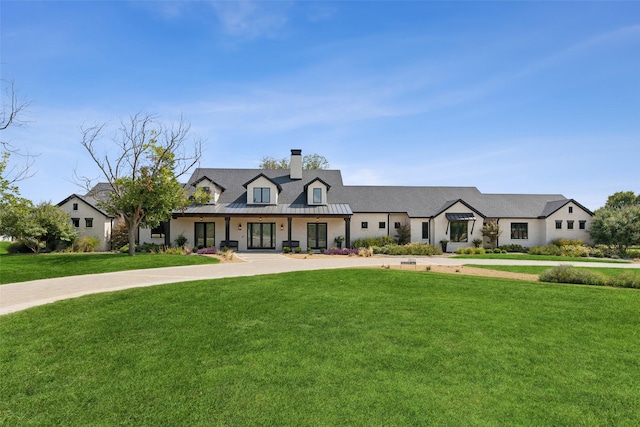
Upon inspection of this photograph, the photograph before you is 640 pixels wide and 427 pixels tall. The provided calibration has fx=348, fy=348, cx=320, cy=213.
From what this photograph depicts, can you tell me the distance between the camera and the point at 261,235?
2905 centimetres

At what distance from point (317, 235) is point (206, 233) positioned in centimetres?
919

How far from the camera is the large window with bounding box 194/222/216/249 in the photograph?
28.7 metres

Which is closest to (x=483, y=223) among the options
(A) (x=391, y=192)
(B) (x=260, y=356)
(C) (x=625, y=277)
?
(A) (x=391, y=192)

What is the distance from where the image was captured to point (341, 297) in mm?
9812

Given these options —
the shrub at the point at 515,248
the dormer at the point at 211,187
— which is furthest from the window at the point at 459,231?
the dormer at the point at 211,187

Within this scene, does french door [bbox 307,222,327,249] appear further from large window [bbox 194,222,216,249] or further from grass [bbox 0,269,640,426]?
grass [bbox 0,269,640,426]

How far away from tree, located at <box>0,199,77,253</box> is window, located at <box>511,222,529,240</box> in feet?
119

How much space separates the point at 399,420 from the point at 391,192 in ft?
102

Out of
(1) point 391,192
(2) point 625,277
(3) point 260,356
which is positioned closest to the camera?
(3) point 260,356

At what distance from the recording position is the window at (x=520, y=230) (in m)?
31.9

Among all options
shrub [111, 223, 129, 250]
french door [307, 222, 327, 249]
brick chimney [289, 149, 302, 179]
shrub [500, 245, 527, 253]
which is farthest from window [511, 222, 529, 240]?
shrub [111, 223, 129, 250]

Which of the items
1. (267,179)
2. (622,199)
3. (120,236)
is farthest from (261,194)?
(622,199)

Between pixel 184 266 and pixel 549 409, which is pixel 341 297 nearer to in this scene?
pixel 549 409

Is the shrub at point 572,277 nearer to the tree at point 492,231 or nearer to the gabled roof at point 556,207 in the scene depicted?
the tree at point 492,231
